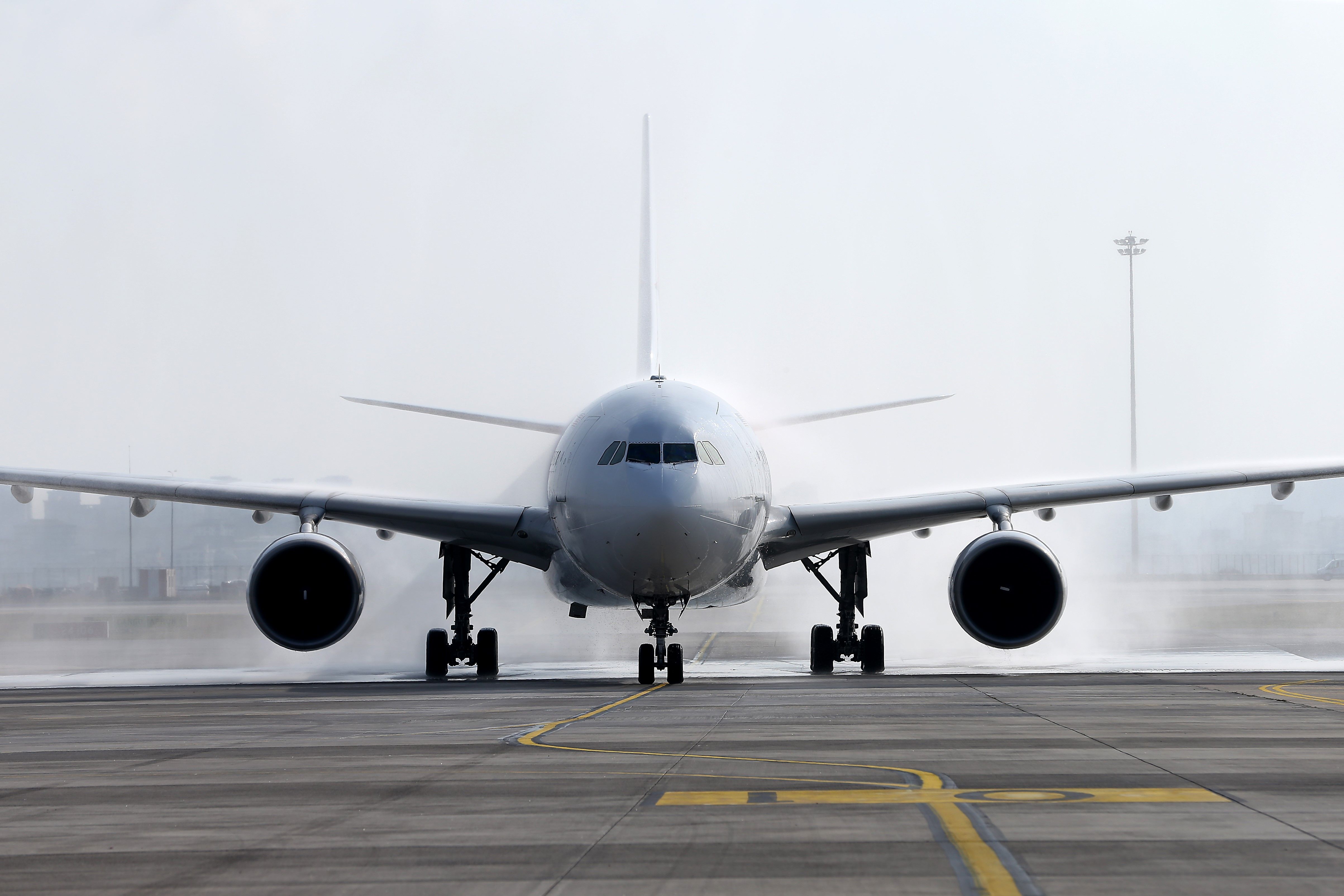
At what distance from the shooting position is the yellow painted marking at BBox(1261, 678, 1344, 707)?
1463 centimetres

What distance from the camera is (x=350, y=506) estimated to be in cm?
2105

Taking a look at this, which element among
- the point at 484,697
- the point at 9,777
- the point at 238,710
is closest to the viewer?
the point at 9,777

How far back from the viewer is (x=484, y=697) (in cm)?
1695

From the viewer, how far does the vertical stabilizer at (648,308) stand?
25.3 m

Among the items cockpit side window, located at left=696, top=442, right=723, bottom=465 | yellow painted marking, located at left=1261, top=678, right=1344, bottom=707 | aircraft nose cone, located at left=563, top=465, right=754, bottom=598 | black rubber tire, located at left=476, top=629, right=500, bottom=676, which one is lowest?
black rubber tire, located at left=476, top=629, right=500, bottom=676

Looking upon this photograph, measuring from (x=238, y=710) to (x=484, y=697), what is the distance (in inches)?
112

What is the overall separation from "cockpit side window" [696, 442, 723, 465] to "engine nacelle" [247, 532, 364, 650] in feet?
17.2

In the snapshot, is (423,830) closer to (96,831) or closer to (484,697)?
(96,831)

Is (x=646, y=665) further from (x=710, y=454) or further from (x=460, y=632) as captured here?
(x=460, y=632)

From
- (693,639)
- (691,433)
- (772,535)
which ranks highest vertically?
(691,433)

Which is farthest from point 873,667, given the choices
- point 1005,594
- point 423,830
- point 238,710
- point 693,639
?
point 423,830

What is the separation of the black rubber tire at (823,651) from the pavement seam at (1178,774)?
7099 mm

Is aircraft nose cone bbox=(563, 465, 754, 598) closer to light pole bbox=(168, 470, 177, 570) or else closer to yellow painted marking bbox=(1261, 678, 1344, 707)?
yellow painted marking bbox=(1261, 678, 1344, 707)

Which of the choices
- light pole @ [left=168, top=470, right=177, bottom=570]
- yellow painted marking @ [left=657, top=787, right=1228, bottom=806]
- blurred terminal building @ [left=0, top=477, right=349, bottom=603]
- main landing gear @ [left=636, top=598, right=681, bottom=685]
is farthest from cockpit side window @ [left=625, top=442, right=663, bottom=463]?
light pole @ [left=168, top=470, right=177, bottom=570]
